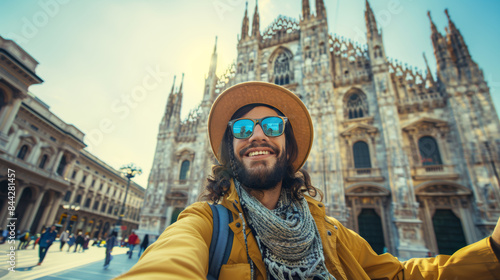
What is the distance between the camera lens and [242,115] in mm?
1990

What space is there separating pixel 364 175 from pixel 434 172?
3.27m

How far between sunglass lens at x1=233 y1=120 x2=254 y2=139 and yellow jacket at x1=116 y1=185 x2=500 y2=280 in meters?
0.51

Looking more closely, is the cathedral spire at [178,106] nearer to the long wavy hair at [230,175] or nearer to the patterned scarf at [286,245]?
the long wavy hair at [230,175]

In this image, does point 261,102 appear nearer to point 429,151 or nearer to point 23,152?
point 429,151

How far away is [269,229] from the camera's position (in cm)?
127

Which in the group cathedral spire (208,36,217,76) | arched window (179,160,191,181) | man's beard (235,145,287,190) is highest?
cathedral spire (208,36,217,76)

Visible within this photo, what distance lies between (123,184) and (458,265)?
41.5m

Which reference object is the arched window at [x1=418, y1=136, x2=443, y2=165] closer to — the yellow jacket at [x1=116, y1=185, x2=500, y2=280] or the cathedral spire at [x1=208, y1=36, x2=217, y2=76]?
the yellow jacket at [x1=116, y1=185, x2=500, y2=280]

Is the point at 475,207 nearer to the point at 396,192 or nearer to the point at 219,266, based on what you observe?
the point at 396,192

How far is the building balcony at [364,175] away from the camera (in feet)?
38.8

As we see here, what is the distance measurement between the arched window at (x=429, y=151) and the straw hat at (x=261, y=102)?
13310mm

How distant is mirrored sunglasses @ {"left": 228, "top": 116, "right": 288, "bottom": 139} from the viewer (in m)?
1.75

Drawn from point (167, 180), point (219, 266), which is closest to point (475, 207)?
point (219, 266)

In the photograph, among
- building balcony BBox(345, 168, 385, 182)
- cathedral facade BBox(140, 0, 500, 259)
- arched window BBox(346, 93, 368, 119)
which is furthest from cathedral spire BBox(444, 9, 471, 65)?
building balcony BBox(345, 168, 385, 182)
